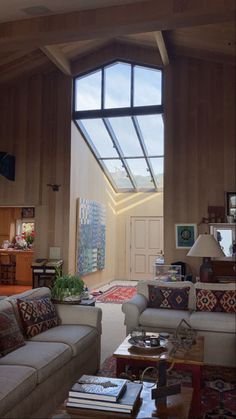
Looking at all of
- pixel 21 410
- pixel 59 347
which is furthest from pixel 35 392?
pixel 59 347

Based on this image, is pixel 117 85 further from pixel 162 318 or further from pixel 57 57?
pixel 162 318

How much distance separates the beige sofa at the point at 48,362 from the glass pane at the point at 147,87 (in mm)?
5005

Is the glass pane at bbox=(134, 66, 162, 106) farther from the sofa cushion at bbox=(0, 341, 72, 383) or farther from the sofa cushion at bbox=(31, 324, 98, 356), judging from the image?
the sofa cushion at bbox=(0, 341, 72, 383)

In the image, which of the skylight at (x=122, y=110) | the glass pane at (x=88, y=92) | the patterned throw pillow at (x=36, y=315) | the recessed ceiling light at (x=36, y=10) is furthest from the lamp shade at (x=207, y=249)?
the glass pane at (x=88, y=92)

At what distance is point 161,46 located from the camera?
6.57 meters

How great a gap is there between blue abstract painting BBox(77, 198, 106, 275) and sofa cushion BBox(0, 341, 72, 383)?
4.90 metres

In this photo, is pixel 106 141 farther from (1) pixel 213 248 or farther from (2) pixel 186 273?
(1) pixel 213 248

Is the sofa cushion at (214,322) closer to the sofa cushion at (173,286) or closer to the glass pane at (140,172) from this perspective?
the sofa cushion at (173,286)

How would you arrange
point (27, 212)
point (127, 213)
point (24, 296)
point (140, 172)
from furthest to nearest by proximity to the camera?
point (127, 213), point (27, 212), point (140, 172), point (24, 296)

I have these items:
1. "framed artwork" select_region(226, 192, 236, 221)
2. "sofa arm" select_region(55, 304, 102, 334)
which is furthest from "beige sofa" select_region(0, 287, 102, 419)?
"framed artwork" select_region(226, 192, 236, 221)

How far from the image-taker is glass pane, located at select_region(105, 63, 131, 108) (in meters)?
7.67

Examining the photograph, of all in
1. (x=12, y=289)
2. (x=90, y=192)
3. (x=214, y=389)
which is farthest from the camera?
(x=90, y=192)

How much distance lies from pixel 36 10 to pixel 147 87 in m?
4.23

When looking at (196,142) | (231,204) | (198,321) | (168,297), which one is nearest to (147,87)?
(196,142)
